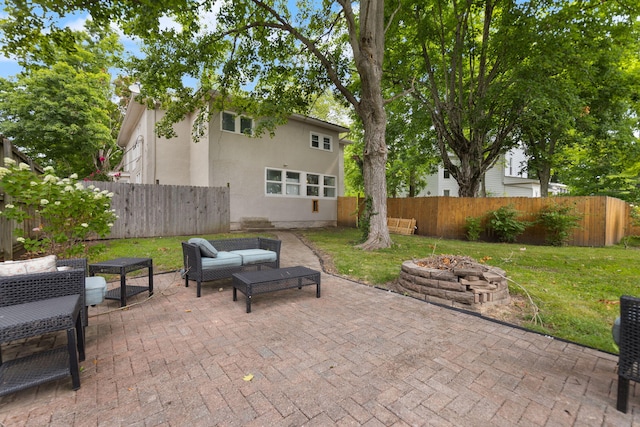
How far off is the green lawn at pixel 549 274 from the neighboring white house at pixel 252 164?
4.64 m

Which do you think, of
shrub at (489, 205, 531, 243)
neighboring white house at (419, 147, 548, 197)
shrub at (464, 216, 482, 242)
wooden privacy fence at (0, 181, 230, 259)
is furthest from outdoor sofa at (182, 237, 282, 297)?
neighboring white house at (419, 147, 548, 197)

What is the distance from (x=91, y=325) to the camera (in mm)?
3402

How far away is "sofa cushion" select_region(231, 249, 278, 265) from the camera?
198 inches

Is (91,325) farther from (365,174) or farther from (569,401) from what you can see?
(365,174)

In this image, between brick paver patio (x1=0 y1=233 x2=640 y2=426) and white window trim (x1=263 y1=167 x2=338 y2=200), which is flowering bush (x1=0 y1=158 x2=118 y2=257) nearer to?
brick paver patio (x1=0 y1=233 x2=640 y2=426)

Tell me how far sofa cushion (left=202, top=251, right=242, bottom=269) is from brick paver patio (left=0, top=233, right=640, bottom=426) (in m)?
0.81

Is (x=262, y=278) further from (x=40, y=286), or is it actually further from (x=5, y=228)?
(x=5, y=228)

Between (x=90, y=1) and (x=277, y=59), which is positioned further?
(x=277, y=59)

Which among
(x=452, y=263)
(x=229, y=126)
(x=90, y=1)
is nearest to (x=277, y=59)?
(x=229, y=126)

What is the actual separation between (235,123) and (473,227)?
37.1ft

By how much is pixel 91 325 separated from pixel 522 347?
471 centimetres

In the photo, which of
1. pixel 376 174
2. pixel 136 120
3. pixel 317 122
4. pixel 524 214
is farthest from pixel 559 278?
pixel 136 120

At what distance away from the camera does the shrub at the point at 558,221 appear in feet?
35.0

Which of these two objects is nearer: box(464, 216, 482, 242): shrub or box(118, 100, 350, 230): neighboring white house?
box(464, 216, 482, 242): shrub
